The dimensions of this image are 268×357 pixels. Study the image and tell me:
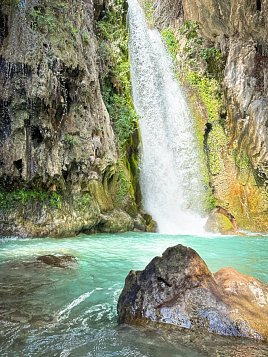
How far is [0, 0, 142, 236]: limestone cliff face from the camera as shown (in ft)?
39.4

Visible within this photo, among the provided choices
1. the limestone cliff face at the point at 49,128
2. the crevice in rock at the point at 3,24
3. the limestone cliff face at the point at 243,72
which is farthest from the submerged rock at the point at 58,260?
the limestone cliff face at the point at 243,72

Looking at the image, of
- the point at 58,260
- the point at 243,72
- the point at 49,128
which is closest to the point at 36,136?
the point at 49,128

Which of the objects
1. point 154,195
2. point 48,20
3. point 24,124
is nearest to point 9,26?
point 48,20

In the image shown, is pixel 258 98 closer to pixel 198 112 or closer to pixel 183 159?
pixel 198 112

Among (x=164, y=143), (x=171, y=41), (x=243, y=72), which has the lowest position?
(x=164, y=143)

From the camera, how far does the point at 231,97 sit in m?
18.9

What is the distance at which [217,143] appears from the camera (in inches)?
752

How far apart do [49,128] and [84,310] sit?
28.2 feet

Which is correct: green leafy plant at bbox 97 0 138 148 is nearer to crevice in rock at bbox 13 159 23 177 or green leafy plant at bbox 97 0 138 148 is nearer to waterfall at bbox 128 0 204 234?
waterfall at bbox 128 0 204 234

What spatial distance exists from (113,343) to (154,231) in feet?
39.8

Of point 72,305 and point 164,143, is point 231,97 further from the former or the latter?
point 72,305

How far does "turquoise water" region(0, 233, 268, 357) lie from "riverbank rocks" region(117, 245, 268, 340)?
0.19 m

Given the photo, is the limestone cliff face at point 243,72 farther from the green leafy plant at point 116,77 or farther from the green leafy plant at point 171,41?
the green leafy plant at point 116,77

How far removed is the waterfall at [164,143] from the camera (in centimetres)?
1750
